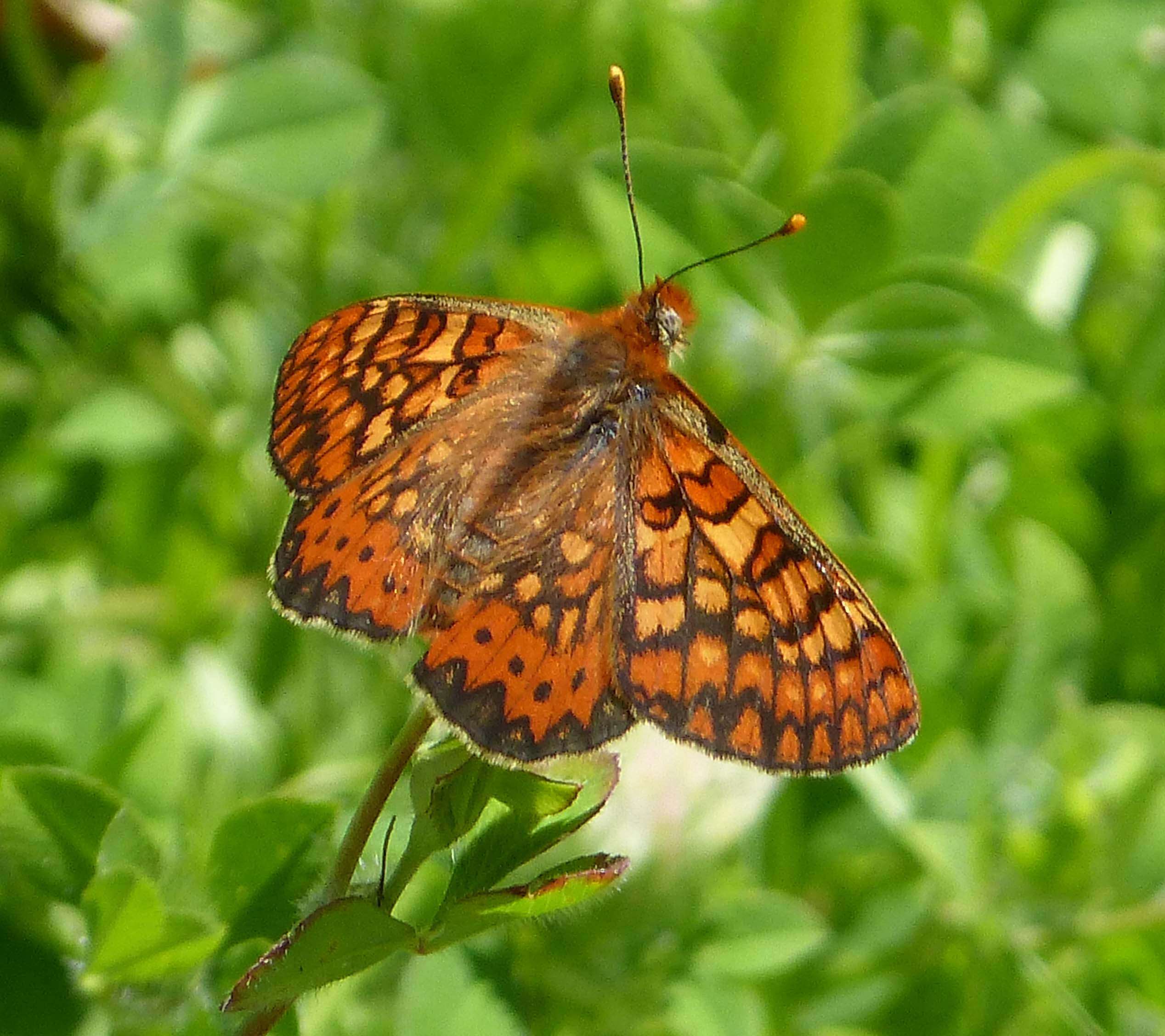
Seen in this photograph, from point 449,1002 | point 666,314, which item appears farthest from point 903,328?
point 449,1002

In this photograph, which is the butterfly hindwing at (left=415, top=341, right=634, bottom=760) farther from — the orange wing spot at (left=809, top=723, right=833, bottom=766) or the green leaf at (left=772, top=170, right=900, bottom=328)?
the green leaf at (left=772, top=170, right=900, bottom=328)

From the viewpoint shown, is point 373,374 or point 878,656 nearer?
point 878,656

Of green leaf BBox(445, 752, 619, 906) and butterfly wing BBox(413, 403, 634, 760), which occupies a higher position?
butterfly wing BBox(413, 403, 634, 760)

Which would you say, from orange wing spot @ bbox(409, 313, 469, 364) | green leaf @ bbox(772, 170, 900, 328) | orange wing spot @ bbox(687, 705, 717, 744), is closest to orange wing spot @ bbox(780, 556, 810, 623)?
orange wing spot @ bbox(687, 705, 717, 744)

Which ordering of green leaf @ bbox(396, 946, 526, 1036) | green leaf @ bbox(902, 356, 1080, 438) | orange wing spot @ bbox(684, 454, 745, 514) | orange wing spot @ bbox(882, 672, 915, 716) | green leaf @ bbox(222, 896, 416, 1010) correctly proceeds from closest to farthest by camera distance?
green leaf @ bbox(222, 896, 416, 1010)
orange wing spot @ bbox(882, 672, 915, 716)
orange wing spot @ bbox(684, 454, 745, 514)
green leaf @ bbox(396, 946, 526, 1036)
green leaf @ bbox(902, 356, 1080, 438)

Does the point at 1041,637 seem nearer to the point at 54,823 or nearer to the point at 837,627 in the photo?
the point at 837,627

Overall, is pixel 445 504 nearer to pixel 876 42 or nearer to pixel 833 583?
pixel 833 583

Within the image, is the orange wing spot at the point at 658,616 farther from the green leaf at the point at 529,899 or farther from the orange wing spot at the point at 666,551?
the green leaf at the point at 529,899

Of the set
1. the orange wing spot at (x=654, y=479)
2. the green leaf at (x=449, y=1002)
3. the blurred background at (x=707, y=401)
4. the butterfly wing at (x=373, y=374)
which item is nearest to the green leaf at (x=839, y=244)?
the blurred background at (x=707, y=401)
